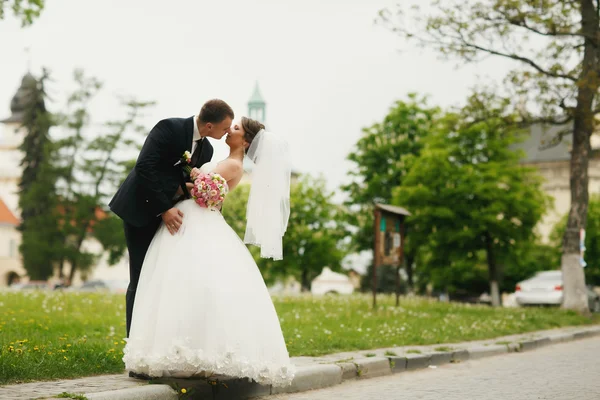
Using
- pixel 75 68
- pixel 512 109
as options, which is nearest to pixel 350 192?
pixel 75 68

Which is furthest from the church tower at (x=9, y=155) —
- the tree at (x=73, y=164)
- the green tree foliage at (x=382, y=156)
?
the green tree foliage at (x=382, y=156)

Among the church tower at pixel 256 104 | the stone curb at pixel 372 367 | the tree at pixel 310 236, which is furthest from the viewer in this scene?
the church tower at pixel 256 104

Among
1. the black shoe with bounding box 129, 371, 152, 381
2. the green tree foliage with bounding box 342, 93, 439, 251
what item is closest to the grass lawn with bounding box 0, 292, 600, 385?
the black shoe with bounding box 129, 371, 152, 381

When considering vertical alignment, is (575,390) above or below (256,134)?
below

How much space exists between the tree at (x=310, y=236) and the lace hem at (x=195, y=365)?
156 feet

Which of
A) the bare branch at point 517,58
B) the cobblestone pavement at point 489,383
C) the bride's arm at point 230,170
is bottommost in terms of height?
the cobblestone pavement at point 489,383

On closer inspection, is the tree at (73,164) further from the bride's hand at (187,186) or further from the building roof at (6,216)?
the bride's hand at (187,186)

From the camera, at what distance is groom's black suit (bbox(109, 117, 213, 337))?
6645 millimetres

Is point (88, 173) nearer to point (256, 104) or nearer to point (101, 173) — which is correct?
point (101, 173)

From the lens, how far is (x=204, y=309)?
6230 millimetres

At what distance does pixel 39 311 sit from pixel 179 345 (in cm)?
865

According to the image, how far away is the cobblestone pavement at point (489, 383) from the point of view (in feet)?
24.1

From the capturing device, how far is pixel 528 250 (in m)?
36.6

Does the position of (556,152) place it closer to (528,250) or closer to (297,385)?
(528,250)
